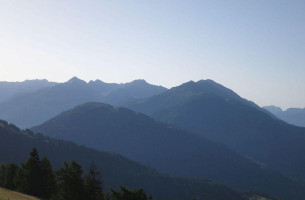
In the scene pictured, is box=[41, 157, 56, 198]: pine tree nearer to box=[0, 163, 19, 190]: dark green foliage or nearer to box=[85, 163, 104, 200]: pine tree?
box=[0, 163, 19, 190]: dark green foliage

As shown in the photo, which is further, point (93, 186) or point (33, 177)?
point (33, 177)

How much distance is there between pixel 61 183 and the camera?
5856 cm

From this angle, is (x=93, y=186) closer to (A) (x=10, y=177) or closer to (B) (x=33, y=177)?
(B) (x=33, y=177)

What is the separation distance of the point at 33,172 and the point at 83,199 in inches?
498

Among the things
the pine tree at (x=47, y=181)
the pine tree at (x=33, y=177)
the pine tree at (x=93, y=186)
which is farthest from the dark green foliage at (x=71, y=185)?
the pine tree at (x=33, y=177)

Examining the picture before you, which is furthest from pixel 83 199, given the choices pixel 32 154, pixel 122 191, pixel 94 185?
pixel 32 154

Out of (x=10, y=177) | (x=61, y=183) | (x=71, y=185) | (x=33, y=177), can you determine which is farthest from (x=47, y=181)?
(x=10, y=177)

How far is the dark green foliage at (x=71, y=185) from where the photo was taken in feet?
189

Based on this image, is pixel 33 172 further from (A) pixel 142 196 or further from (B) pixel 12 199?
(A) pixel 142 196

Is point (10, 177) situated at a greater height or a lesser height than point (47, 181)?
lesser

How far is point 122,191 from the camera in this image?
171 ft

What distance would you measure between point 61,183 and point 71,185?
7.42 ft

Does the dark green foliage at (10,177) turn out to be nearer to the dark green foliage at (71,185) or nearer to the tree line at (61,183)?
the tree line at (61,183)

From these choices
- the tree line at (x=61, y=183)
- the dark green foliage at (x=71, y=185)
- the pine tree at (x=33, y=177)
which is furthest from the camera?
the pine tree at (x=33, y=177)
